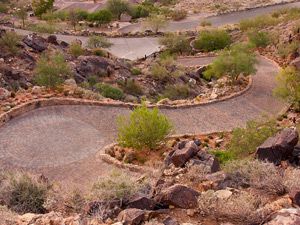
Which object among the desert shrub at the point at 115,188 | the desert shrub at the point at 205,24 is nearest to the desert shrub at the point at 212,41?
the desert shrub at the point at 205,24

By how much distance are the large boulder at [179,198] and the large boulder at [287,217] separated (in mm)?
2715

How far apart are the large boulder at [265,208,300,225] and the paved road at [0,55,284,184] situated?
32.8 feet

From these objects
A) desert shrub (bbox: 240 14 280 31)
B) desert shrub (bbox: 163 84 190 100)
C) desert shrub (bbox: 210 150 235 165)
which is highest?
desert shrub (bbox: 240 14 280 31)

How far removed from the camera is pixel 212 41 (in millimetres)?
47031

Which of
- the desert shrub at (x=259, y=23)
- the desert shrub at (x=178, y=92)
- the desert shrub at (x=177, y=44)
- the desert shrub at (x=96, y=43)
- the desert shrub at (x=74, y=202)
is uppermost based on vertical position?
the desert shrub at (x=259, y=23)

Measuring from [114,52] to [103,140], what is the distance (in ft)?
86.6

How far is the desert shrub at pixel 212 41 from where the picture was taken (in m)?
47.0

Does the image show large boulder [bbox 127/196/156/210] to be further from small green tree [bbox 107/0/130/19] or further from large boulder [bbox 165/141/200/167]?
small green tree [bbox 107/0/130/19]

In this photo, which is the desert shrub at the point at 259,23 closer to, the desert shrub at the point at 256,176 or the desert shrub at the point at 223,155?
the desert shrub at the point at 223,155

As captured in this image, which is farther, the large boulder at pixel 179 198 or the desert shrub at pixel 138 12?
the desert shrub at pixel 138 12

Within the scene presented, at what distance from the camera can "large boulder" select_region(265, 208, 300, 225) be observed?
11.0m

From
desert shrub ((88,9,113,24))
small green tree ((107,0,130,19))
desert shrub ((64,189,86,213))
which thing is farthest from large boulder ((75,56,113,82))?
small green tree ((107,0,130,19))

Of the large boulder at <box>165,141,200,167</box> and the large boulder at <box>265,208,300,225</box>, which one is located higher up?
the large boulder at <box>265,208,300,225</box>

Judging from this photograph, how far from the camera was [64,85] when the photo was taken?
30.1 meters
